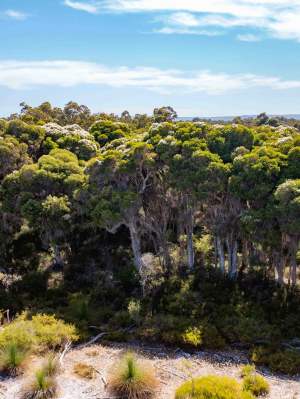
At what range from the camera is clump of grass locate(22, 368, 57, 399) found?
1124 centimetres

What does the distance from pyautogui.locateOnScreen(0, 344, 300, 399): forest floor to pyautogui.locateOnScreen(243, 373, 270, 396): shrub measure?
240mm

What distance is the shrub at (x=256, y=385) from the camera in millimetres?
11777

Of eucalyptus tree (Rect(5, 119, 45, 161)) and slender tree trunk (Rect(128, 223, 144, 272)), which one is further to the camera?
eucalyptus tree (Rect(5, 119, 45, 161))

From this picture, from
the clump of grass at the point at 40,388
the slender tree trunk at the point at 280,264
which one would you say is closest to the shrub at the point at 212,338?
the slender tree trunk at the point at 280,264

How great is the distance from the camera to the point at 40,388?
11.3m

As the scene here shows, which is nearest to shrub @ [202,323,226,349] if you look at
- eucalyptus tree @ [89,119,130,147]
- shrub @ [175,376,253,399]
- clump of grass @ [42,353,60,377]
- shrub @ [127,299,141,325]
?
shrub @ [127,299,141,325]

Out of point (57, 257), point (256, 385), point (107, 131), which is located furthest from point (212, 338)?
point (107, 131)

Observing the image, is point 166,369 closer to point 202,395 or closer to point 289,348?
point 202,395

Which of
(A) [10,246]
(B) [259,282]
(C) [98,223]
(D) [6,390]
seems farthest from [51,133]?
(D) [6,390]

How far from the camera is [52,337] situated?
14.5 metres

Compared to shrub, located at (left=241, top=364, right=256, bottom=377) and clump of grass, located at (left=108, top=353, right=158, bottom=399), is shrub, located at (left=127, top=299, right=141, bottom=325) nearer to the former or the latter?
clump of grass, located at (left=108, top=353, right=158, bottom=399)

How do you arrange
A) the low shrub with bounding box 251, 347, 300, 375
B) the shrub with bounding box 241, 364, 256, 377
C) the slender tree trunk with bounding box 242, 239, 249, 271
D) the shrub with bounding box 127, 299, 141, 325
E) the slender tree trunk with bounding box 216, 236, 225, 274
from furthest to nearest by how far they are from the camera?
the slender tree trunk with bounding box 242, 239, 249, 271
the slender tree trunk with bounding box 216, 236, 225, 274
the shrub with bounding box 127, 299, 141, 325
the low shrub with bounding box 251, 347, 300, 375
the shrub with bounding box 241, 364, 256, 377

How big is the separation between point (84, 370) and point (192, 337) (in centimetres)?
422

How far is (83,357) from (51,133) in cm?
1741
